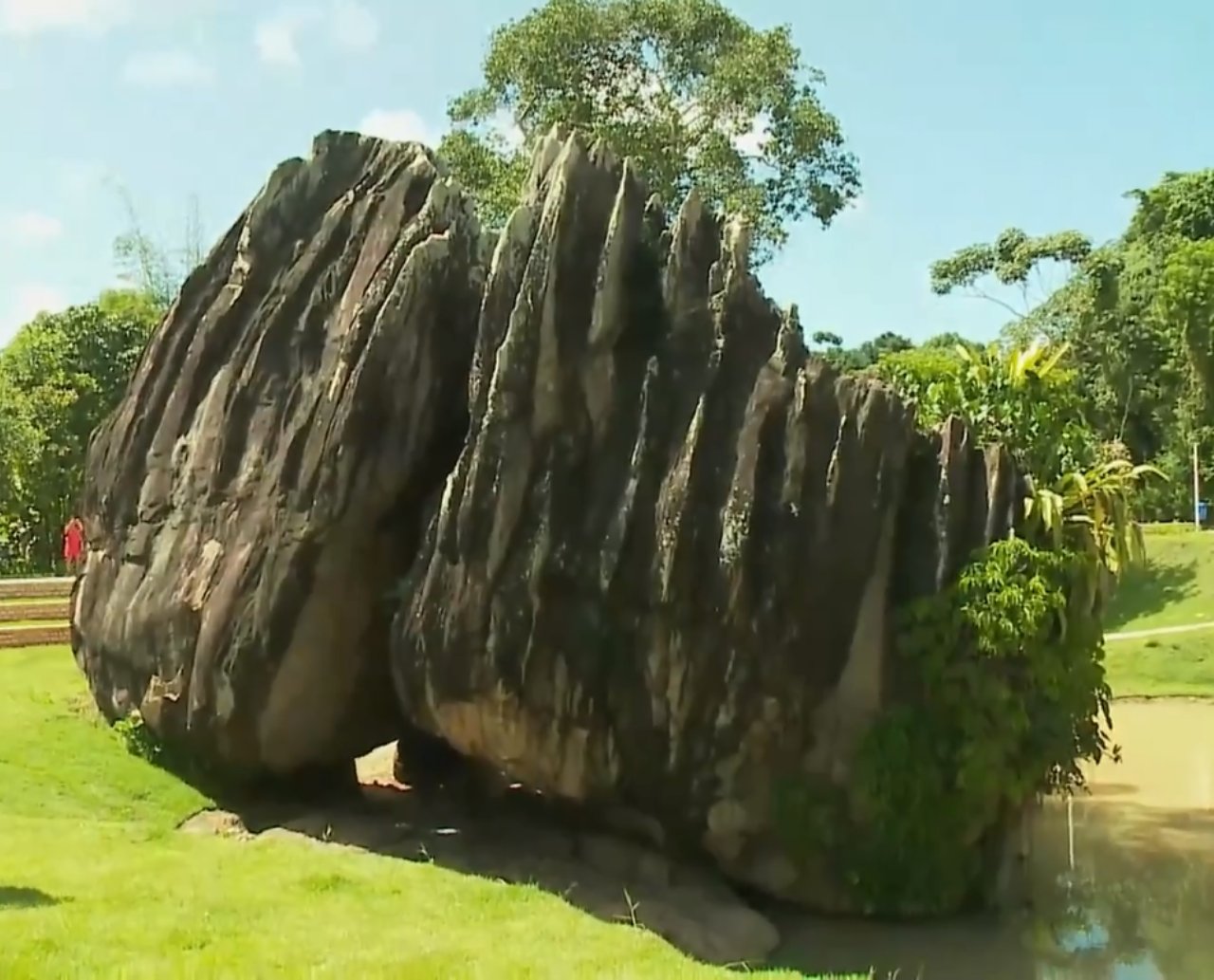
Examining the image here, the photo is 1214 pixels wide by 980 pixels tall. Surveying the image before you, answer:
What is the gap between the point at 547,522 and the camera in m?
12.8

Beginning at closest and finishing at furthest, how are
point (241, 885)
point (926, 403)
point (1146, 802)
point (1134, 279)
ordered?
point (241, 885), point (926, 403), point (1146, 802), point (1134, 279)

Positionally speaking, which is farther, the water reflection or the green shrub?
the green shrub

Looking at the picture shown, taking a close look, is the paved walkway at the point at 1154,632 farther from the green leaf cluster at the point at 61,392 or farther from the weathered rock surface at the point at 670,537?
the green leaf cluster at the point at 61,392

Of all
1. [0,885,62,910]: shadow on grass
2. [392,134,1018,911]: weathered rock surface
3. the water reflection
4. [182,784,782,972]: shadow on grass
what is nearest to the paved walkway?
the water reflection

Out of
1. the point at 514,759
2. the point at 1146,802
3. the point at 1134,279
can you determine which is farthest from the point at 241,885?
the point at 1134,279

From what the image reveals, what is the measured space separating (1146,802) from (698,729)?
893cm

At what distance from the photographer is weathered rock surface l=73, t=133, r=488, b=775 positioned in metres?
13.9

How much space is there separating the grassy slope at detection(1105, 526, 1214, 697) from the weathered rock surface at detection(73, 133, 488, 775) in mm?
18236

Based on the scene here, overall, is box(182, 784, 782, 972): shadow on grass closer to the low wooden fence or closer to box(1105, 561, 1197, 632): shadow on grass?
the low wooden fence

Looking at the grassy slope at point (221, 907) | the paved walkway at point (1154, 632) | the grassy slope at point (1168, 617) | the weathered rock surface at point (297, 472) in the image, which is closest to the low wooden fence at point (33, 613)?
the weathered rock surface at point (297, 472)

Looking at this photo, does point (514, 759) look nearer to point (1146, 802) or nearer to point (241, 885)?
point (241, 885)

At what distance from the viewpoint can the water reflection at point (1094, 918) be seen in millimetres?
11523

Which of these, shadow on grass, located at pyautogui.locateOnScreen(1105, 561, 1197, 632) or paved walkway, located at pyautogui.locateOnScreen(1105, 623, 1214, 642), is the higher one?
shadow on grass, located at pyautogui.locateOnScreen(1105, 561, 1197, 632)

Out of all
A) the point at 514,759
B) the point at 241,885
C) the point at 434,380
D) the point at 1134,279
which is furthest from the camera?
the point at 1134,279
